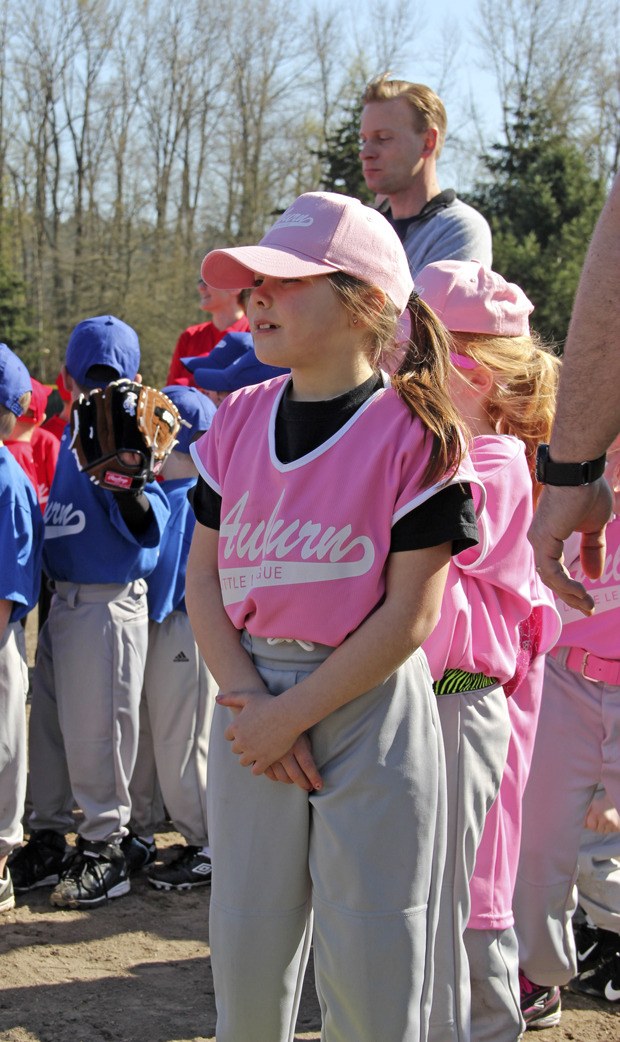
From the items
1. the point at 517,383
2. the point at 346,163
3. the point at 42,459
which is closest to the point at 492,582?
the point at 517,383

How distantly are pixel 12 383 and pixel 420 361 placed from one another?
7.40 ft

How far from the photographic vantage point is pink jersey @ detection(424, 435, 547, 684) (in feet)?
7.61

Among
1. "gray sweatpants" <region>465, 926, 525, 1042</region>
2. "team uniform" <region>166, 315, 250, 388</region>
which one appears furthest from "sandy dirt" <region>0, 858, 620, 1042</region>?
"team uniform" <region>166, 315, 250, 388</region>

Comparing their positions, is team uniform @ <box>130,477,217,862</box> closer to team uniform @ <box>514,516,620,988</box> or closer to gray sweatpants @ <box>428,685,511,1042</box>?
team uniform @ <box>514,516,620,988</box>

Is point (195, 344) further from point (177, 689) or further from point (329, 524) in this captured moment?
point (329, 524)

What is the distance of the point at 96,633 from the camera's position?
401 centimetres

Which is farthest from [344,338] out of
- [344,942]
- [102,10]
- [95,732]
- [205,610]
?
[102,10]

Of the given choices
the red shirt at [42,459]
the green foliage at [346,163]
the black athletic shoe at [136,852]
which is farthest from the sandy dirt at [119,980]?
the green foliage at [346,163]

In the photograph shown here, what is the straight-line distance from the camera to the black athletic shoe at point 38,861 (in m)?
4.05

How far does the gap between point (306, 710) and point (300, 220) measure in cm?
93

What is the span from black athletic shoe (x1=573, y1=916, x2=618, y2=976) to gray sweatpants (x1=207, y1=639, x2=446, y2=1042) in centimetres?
174

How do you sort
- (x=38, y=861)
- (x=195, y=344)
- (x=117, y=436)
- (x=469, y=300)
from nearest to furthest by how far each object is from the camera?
1. (x=469, y=300)
2. (x=117, y=436)
3. (x=38, y=861)
4. (x=195, y=344)

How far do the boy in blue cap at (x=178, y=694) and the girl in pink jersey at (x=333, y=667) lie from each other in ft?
7.20

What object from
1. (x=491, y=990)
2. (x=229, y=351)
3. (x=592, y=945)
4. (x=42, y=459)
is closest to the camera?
(x=491, y=990)
